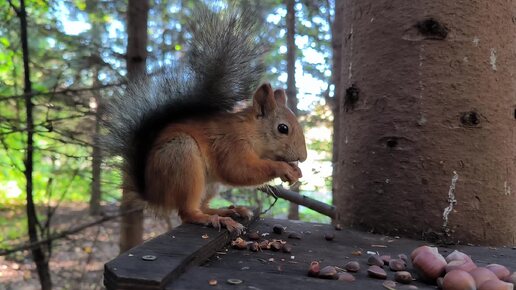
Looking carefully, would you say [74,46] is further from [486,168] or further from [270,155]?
[486,168]

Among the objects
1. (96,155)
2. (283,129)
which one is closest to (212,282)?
(283,129)

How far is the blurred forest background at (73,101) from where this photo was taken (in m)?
2.01

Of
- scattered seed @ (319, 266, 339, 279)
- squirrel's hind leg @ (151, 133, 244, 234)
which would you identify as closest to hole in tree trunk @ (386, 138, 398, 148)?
squirrel's hind leg @ (151, 133, 244, 234)

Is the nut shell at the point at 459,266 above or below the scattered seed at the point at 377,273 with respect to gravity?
above

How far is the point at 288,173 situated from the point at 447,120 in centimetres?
47

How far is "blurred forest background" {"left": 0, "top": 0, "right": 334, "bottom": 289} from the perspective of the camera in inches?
79.2

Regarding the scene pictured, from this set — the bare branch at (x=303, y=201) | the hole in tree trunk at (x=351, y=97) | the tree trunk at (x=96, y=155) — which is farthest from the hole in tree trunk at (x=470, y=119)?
the tree trunk at (x=96, y=155)

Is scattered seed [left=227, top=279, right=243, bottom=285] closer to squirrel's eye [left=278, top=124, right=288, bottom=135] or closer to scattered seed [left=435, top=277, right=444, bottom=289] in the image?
scattered seed [left=435, top=277, right=444, bottom=289]

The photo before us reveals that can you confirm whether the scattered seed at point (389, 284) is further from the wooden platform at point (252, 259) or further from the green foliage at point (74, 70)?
the green foliage at point (74, 70)

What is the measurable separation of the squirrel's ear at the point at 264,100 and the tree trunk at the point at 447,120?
35cm

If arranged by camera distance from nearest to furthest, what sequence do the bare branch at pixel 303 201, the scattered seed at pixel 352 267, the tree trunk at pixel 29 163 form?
the scattered seed at pixel 352 267 → the bare branch at pixel 303 201 → the tree trunk at pixel 29 163

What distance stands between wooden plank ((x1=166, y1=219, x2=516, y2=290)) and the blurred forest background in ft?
1.49

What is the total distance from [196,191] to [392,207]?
56 centimetres

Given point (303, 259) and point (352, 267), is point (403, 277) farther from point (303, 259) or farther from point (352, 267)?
point (303, 259)
